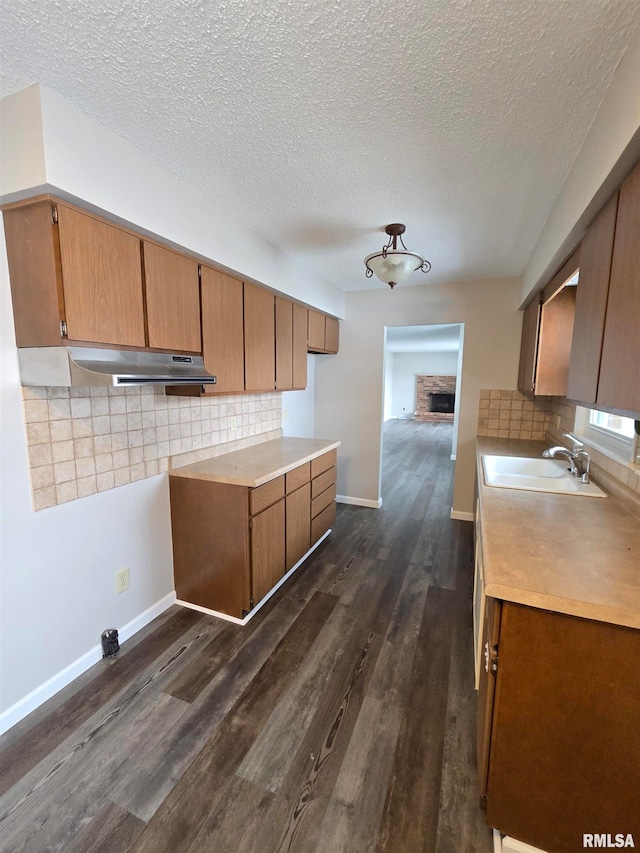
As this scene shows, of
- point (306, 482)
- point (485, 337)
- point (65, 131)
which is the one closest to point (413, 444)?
point (485, 337)

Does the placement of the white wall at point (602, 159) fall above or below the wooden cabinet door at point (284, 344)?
above

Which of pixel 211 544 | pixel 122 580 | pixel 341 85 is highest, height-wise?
pixel 341 85

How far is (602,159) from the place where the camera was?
1.19m

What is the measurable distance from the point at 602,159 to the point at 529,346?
179cm

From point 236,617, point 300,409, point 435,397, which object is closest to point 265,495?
point 236,617

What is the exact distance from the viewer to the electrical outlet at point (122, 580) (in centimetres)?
198

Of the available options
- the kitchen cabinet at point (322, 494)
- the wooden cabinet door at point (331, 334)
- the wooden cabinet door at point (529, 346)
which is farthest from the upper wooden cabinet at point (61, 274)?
the wooden cabinet door at point (529, 346)

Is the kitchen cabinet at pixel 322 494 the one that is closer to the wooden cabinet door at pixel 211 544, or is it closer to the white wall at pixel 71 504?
the wooden cabinet door at pixel 211 544

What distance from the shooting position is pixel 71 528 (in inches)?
68.1

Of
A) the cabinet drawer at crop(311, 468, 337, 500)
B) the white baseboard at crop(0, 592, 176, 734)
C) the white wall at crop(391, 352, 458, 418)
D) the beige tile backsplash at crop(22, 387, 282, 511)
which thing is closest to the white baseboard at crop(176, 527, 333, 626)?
the white baseboard at crop(0, 592, 176, 734)

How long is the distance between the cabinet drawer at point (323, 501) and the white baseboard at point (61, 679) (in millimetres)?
1326

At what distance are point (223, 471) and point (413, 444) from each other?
603 centimetres

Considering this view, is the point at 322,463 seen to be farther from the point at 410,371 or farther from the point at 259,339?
the point at 410,371

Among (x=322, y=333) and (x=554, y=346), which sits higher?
(x=322, y=333)
